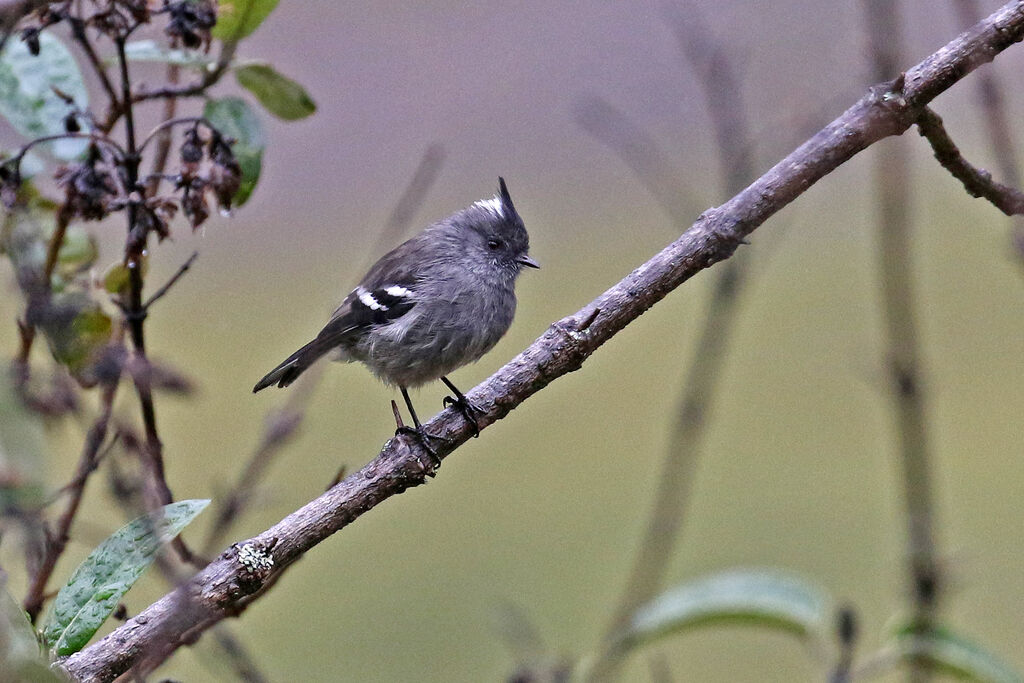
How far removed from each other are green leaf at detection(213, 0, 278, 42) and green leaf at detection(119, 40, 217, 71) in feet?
0.19

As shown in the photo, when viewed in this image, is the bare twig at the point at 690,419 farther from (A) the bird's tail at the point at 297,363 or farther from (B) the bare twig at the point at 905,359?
(A) the bird's tail at the point at 297,363

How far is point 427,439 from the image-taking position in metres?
1.67

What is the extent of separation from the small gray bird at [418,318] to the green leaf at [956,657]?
43.6 inches

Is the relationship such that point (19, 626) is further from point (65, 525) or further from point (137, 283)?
point (137, 283)

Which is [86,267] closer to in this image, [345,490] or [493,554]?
[345,490]

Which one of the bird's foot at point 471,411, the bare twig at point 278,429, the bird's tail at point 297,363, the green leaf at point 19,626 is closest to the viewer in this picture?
the green leaf at point 19,626

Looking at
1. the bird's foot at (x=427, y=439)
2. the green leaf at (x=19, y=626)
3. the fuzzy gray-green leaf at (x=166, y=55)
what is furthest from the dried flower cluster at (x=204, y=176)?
the green leaf at (x=19, y=626)

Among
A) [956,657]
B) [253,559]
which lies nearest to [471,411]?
[253,559]

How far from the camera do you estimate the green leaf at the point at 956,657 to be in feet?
5.39

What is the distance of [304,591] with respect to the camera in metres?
5.33

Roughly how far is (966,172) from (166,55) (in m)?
1.34

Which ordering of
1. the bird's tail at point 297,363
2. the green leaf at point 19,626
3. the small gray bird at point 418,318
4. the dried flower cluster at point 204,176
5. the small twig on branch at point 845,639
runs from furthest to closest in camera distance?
the small gray bird at point 418,318 → the bird's tail at point 297,363 → the dried flower cluster at point 204,176 → the small twig on branch at point 845,639 → the green leaf at point 19,626

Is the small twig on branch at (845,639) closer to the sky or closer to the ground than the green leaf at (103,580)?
closer to the ground

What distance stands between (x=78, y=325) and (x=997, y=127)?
143 centimetres
